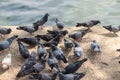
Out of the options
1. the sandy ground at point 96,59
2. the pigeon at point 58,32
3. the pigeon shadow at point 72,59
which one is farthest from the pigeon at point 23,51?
the pigeon at point 58,32

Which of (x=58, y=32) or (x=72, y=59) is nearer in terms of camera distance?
(x=72, y=59)

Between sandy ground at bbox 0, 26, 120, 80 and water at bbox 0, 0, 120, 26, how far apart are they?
7.29 ft

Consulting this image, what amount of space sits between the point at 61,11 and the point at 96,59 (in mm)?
4458

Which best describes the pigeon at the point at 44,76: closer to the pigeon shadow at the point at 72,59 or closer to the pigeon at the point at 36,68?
the pigeon at the point at 36,68

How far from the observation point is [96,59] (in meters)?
7.96

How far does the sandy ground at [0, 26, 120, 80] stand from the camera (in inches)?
290

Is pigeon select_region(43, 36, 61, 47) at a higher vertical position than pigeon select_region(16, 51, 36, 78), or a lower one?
lower

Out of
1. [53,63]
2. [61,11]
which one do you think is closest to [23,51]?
[53,63]

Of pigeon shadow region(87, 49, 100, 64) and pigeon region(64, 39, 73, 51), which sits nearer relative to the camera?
pigeon shadow region(87, 49, 100, 64)

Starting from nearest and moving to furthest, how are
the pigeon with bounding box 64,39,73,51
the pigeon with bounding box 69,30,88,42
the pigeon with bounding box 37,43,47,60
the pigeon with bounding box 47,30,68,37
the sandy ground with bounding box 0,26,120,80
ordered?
1. the sandy ground with bounding box 0,26,120,80
2. the pigeon with bounding box 37,43,47,60
3. the pigeon with bounding box 64,39,73,51
4. the pigeon with bounding box 69,30,88,42
5. the pigeon with bounding box 47,30,68,37

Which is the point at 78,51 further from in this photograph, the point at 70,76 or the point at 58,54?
the point at 70,76

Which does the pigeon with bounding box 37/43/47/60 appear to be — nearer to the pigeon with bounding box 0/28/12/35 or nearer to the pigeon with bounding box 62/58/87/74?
the pigeon with bounding box 62/58/87/74

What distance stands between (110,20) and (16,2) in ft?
11.0

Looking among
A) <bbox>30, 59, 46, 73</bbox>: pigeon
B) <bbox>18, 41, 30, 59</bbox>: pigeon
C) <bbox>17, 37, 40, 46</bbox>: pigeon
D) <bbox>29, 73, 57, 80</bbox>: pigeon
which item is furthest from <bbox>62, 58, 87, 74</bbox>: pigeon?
<bbox>17, 37, 40, 46</bbox>: pigeon
